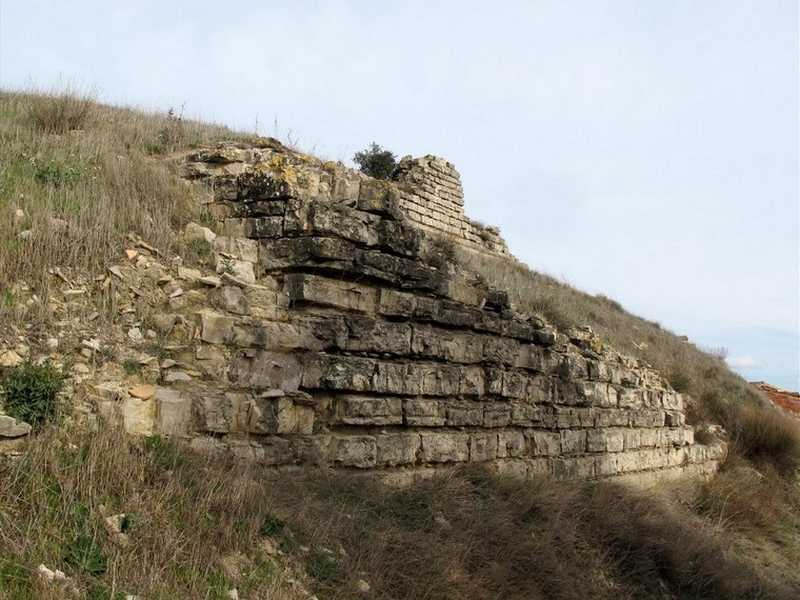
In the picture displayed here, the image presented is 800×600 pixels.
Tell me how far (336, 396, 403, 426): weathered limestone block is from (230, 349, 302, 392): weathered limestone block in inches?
18.8

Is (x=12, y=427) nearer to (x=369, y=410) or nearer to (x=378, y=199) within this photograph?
(x=369, y=410)

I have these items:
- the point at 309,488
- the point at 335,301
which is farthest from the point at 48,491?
the point at 335,301

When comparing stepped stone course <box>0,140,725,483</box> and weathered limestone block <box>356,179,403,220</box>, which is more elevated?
weathered limestone block <box>356,179,403,220</box>

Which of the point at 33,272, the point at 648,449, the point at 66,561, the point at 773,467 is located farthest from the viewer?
the point at 773,467

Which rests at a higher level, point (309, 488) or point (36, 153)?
point (36, 153)

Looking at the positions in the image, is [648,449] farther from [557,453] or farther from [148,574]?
[148,574]

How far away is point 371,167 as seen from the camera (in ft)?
83.6

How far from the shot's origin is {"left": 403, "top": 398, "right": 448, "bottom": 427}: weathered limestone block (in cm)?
697

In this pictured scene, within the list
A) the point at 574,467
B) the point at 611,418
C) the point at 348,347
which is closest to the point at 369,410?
the point at 348,347

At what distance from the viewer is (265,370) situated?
19.8 ft

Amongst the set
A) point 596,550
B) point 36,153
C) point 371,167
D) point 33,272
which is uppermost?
point 371,167

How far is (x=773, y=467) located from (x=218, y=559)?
12.8 metres

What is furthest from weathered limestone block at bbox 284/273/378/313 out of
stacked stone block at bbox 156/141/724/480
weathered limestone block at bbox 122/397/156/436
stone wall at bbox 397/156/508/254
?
stone wall at bbox 397/156/508/254

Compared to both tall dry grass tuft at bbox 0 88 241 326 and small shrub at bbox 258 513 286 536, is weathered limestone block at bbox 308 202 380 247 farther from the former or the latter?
small shrub at bbox 258 513 286 536
